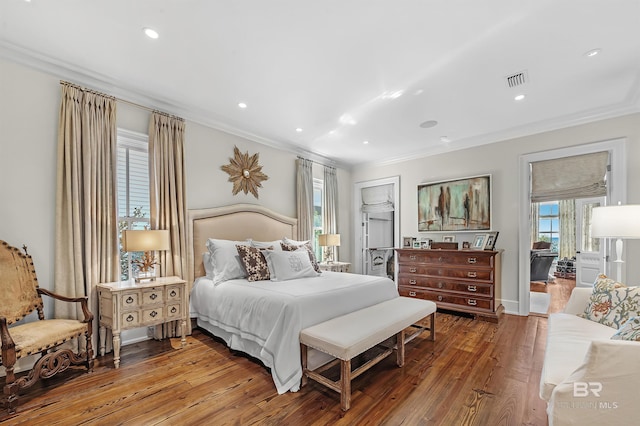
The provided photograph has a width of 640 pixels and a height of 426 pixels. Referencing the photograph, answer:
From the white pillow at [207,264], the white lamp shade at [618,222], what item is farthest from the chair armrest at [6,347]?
the white lamp shade at [618,222]

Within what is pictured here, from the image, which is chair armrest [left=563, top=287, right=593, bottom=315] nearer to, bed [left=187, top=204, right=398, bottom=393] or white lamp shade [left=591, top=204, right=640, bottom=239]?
white lamp shade [left=591, top=204, right=640, bottom=239]

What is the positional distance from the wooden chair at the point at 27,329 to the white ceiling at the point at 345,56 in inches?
70.8

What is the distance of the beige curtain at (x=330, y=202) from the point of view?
18.6 ft

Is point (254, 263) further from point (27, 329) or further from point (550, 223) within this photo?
point (550, 223)

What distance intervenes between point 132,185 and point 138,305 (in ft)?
4.45

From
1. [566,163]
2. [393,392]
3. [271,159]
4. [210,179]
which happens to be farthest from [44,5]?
[566,163]

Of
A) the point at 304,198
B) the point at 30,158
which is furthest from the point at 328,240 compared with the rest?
the point at 30,158

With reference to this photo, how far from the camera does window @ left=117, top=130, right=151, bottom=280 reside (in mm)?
3133

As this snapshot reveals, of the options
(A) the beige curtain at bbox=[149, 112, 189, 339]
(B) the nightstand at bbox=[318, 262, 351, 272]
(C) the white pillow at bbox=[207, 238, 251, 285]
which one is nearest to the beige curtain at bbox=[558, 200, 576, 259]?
(B) the nightstand at bbox=[318, 262, 351, 272]

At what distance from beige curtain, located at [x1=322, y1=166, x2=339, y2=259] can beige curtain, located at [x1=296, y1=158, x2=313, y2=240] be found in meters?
0.51

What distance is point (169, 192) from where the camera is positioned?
10.8ft

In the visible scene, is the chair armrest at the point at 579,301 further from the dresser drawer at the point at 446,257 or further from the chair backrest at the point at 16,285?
the chair backrest at the point at 16,285

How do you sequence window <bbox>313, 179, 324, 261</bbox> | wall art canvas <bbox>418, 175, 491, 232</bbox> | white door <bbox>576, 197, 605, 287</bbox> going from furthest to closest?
white door <bbox>576, 197, 605, 287</bbox>, window <bbox>313, 179, 324, 261</bbox>, wall art canvas <bbox>418, 175, 491, 232</bbox>

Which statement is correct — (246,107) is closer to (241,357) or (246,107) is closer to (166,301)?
(166,301)
